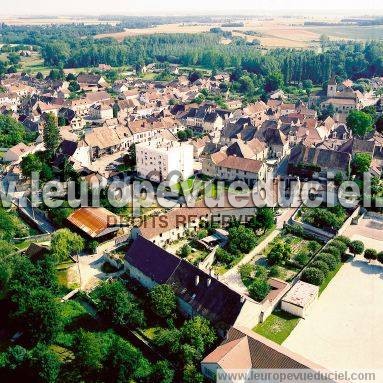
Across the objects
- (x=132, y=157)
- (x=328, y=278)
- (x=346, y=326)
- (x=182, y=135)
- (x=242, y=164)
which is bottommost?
(x=346, y=326)

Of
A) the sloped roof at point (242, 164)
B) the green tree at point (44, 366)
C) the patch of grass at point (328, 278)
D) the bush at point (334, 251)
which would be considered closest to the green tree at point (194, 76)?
the sloped roof at point (242, 164)

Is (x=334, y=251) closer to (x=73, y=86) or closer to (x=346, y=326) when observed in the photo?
(x=346, y=326)

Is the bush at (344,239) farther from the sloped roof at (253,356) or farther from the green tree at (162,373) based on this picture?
the green tree at (162,373)

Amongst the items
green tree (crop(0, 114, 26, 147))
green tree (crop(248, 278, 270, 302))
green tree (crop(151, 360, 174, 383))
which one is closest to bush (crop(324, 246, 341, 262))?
green tree (crop(248, 278, 270, 302))

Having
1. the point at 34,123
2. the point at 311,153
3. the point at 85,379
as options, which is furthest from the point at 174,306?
the point at 34,123

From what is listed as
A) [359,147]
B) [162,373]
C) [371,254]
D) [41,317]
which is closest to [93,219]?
[41,317]

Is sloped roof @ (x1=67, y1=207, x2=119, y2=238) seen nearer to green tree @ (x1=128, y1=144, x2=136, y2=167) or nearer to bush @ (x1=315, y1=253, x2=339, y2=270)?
green tree @ (x1=128, y1=144, x2=136, y2=167)
